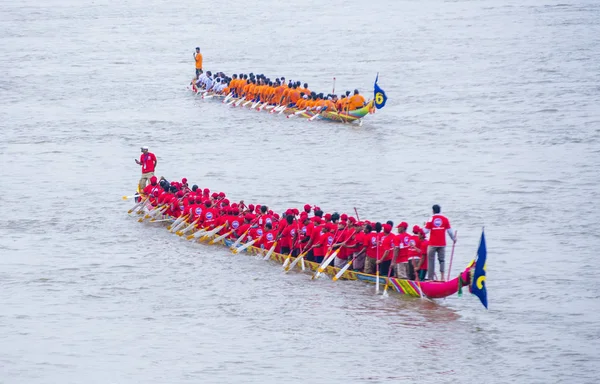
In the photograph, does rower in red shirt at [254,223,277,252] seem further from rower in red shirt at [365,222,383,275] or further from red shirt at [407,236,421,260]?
red shirt at [407,236,421,260]

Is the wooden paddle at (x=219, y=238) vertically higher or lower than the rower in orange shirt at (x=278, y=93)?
lower

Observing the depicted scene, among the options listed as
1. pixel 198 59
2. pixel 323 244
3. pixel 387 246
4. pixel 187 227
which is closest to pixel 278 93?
pixel 198 59

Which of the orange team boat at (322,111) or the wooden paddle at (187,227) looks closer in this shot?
the wooden paddle at (187,227)

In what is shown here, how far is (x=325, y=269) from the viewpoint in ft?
81.6

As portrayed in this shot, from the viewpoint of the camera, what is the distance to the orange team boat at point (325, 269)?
2188 cm

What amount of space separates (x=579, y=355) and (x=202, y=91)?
114 feet

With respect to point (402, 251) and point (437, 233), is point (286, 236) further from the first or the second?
point (437, 233)

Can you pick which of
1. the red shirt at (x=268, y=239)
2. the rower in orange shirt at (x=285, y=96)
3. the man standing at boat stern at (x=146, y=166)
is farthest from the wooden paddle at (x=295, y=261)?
the rower in orange shirt at (x=285, y=96)

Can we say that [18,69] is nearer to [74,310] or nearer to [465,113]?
[465,113]

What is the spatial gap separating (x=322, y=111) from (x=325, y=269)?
1917cm

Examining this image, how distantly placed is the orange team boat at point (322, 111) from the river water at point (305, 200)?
1.53 ft

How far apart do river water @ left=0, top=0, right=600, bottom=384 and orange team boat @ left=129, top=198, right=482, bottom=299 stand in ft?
0.98

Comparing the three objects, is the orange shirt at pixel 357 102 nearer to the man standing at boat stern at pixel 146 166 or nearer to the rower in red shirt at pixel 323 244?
the man standing at boat stern at pixel 146 166

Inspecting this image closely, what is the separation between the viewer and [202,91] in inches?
2076
